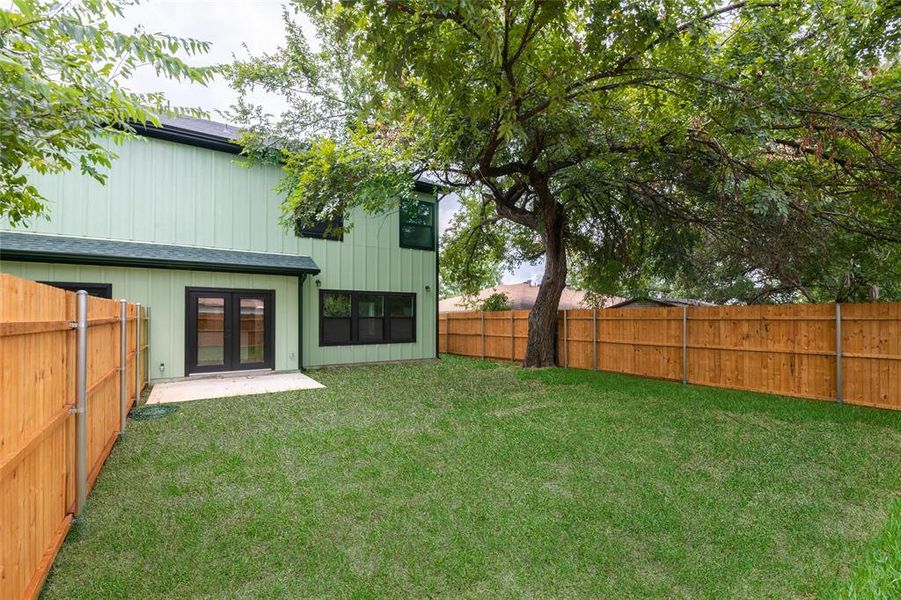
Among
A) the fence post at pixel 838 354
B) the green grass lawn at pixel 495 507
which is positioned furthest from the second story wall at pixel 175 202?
the fence post at pixel 838 354

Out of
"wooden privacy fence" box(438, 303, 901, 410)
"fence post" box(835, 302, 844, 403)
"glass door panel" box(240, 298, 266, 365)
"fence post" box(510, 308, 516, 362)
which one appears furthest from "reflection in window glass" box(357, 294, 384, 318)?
"fence post" box(835, 302, 844, 403)

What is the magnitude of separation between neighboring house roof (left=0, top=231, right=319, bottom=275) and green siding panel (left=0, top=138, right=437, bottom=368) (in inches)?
8.4

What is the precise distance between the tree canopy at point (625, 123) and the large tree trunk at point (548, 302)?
0.05 meters

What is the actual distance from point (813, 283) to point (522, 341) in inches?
277

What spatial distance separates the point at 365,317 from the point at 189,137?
538 cm

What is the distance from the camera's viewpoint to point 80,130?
3.76 metres

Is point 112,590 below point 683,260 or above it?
below

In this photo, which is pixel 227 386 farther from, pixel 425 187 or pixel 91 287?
pixel 425 187

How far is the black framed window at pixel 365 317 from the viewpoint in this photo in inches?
404

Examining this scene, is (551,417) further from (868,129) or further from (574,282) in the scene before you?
(574,282)

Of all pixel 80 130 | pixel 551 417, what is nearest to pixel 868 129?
pixel 551 417

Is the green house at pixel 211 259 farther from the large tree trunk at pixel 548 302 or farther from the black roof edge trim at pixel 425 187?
the large tree trunk at pixel 548 302

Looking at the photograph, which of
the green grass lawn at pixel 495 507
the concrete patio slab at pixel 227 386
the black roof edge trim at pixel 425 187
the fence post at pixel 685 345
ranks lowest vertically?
the concrete patio slab at pixel 227 386

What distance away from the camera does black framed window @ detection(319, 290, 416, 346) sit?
10.3m
